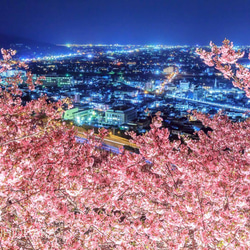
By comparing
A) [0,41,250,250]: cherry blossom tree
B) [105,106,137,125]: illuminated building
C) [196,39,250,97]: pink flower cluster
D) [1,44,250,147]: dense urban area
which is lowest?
[0,41,250,250]: cherry blossom tree

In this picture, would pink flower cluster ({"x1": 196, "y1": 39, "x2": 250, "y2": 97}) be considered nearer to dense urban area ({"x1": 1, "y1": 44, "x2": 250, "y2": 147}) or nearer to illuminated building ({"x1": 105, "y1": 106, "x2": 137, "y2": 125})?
dense urban area ({"x1": 1, "y1": 44, "x2": 250, "y2": 147})

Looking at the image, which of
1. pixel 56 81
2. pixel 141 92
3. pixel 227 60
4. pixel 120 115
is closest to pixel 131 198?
pixel 227 60

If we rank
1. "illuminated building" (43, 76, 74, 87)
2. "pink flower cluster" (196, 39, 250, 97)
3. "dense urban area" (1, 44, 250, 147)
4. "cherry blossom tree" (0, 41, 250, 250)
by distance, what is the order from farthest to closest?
"illuminated building" (43, 76, 74, 87) < "dense urban area" (1, 44, 250, 147) < "pink flower cluster" (196, 39, 250, 97) < "cherry blossom tree" (0, 41, 250, 250)

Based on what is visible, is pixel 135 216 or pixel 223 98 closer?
pixel 135 216

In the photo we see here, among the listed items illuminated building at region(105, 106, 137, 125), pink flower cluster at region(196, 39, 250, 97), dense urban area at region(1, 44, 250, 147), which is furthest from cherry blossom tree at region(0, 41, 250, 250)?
illuminated building at region(105, 106, 137, 125)

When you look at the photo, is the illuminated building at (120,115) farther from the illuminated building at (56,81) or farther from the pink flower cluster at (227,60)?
the illuminated building at (56,81)

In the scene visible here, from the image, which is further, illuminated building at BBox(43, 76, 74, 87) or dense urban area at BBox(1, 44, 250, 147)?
illuminated building at BBox(43, 76, 74, 87)

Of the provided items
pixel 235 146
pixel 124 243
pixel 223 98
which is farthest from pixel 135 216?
pixel 223 98

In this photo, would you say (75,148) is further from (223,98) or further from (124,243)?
(223,98)
